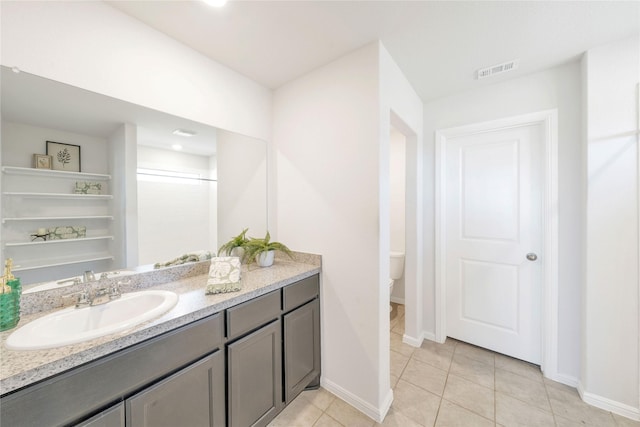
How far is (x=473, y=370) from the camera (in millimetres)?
1932

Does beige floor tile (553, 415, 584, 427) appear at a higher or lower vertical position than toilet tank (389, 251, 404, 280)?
lower

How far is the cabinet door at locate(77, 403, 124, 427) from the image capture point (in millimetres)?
791

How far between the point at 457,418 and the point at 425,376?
382mm

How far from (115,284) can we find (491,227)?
283cm

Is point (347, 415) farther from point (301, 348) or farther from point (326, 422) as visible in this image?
point (301, 348)

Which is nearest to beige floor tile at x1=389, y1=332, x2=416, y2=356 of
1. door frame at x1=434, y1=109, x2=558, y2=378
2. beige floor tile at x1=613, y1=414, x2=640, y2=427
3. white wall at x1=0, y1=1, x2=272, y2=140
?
door frame at x1=434, y1=109, x2=558, y2=378

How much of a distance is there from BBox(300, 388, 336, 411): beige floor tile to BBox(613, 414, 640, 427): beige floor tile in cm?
177

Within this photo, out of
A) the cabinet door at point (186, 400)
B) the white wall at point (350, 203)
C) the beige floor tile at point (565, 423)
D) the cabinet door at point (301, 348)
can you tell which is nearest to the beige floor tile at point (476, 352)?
the beige floor tile at point (565, 423)

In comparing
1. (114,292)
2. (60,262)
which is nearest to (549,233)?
(114,292)

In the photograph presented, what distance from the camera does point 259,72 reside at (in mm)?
1850

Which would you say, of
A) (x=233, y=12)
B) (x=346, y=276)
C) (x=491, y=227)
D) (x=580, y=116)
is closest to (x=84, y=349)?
(x=346, y=276)

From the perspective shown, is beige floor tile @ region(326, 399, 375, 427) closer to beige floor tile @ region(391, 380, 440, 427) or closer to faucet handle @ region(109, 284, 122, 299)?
beige floor tile @ region(391, 380, 440, 427)

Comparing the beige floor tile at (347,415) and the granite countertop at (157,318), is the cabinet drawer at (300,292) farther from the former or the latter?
the beige floor tile at (347,415)

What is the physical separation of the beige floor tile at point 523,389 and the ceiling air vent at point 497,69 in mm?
2427
